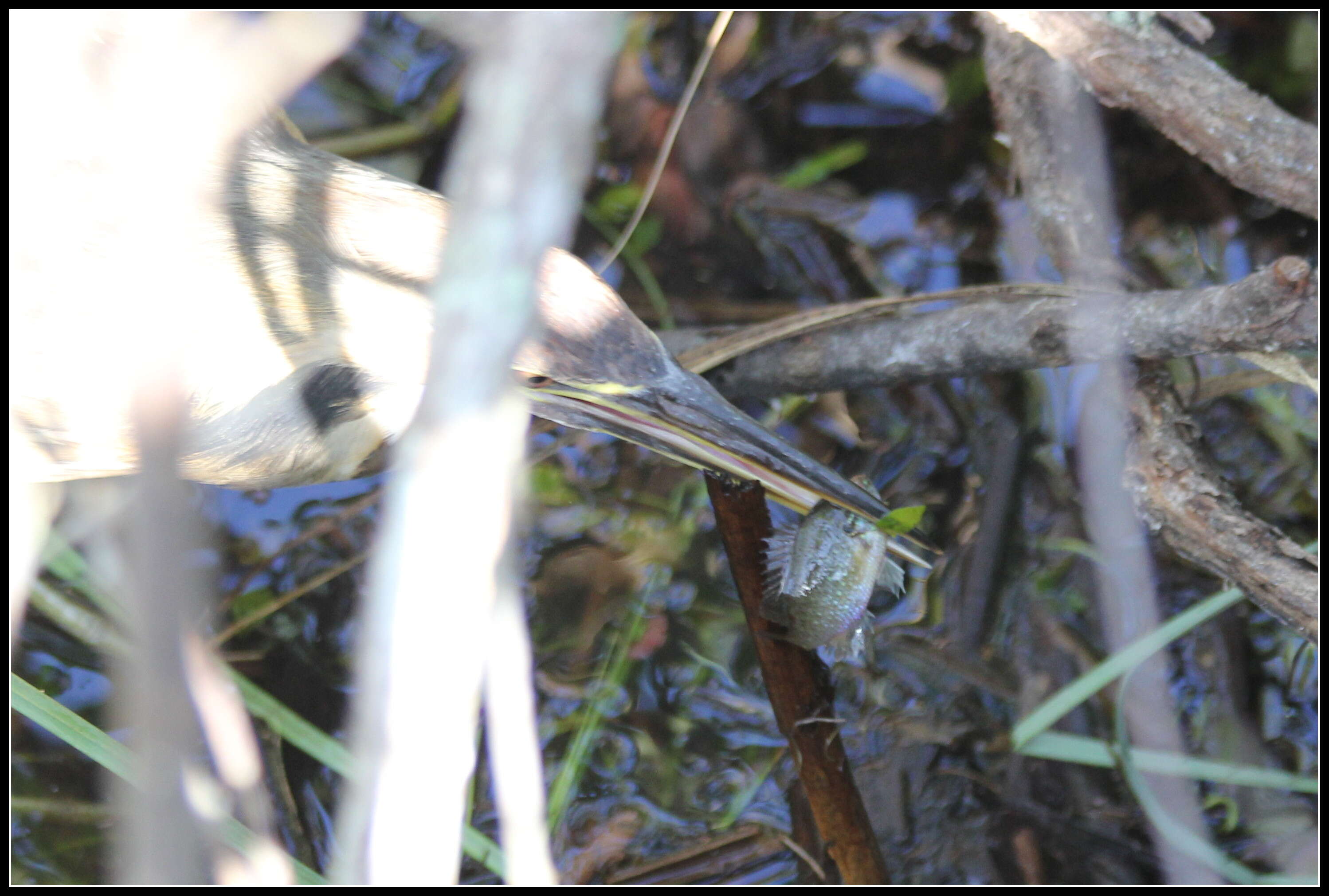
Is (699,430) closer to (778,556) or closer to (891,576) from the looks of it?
(778,556)

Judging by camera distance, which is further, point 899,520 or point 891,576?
point 891,576

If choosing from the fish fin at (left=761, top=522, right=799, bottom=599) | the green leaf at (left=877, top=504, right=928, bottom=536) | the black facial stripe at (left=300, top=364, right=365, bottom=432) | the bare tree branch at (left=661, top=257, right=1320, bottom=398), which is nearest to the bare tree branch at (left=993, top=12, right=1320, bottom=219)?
the bare tree branch at (left=661, top=257, right=1320, bottom=398)

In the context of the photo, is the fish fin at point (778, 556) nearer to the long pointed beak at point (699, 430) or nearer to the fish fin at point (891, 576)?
the long pointed beak at point (699, 430)

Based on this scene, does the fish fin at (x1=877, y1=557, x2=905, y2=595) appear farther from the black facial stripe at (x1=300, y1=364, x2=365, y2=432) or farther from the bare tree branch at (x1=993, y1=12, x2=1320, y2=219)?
the black facial stripe at (x1=300, y1=364, x2=365, y2=432)

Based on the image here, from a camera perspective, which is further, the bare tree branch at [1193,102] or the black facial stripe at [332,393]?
the black facial stripe at [332,393]

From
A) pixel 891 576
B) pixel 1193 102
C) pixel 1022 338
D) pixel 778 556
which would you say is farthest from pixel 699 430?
pixel 1193 102

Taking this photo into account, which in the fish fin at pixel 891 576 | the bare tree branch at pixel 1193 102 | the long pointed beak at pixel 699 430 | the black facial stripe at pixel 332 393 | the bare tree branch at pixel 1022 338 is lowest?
the fish fin at pixel 891 576

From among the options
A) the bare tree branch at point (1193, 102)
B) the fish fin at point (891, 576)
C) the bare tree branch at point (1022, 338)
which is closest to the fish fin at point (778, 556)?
the fish fin at point (891, 576)
